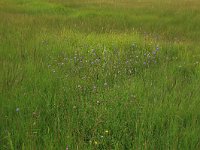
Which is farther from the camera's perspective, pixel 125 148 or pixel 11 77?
pixel 11 77

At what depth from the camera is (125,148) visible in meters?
2.75

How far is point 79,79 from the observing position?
4035 millimetres

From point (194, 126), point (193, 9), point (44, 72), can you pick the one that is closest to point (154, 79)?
point (194, 126)

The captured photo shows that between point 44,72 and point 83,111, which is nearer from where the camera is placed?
point 83,111

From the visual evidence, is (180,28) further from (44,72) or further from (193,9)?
(44,72)

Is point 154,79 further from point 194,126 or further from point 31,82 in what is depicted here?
point 31,82

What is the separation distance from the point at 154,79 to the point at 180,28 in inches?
206

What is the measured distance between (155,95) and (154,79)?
0.76 metres

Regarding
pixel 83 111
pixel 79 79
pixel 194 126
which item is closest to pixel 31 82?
pixel 79 79

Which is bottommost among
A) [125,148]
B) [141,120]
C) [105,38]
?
[125,148]

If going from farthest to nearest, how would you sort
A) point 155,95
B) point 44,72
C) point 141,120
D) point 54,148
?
point 44,72
point 155,95
point 141,120
point 54,148

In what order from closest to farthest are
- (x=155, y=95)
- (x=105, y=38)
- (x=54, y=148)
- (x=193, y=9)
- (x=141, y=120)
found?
1. (x=54, y=148)
2. (x=141, y=120)
3. (x=155, y=95)
4. (x=105, y=38)
5. (x=193, y=9)

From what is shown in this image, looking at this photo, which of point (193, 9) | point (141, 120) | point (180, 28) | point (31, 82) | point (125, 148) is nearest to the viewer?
point (125, 148)

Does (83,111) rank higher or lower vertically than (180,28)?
lower
